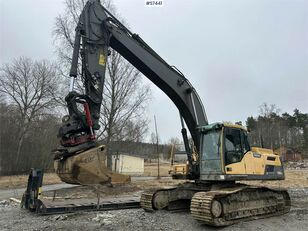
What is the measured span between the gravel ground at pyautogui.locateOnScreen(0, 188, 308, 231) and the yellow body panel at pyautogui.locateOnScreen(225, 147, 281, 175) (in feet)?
4.52

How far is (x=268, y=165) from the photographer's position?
1073cm

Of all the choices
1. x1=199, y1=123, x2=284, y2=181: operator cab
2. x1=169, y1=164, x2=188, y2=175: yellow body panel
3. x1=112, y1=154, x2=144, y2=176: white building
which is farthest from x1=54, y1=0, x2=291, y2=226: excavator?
x1=112, y1=154, x2=144, y2=176: white building

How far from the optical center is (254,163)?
1019cm

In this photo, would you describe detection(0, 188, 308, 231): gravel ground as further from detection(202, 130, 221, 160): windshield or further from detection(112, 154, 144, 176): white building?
detection(112, 154, 144, 176): white building

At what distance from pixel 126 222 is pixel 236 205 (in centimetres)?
300

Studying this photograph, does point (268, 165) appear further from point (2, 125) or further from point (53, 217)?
point (2, 125)

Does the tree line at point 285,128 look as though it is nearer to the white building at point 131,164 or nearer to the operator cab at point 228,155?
the white building at point 131,164

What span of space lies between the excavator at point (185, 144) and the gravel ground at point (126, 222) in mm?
420

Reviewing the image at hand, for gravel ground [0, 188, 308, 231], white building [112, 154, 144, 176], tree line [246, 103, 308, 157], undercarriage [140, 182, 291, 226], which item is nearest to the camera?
gravel ground [0, 188, 308, 231]

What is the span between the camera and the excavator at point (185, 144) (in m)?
7.33

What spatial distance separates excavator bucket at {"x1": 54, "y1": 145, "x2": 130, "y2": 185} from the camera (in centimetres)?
692

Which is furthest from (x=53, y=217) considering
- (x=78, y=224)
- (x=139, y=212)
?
(x=139, y=212)

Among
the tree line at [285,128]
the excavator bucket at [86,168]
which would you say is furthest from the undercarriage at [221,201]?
the tree line at [285,128]

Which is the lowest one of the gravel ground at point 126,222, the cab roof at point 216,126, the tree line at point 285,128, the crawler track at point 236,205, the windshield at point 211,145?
the gravel ground at point 126,222
